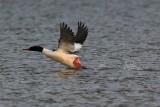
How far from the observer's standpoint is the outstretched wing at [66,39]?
17250mm

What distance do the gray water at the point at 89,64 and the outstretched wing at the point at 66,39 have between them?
0.62m

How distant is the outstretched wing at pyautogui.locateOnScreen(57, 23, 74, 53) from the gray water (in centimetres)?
62

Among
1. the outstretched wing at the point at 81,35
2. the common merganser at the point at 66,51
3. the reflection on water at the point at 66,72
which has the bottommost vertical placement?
the reflection on water at the point at 66,72

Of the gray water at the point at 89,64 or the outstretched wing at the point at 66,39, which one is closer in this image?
the gray water at the point at 89,64

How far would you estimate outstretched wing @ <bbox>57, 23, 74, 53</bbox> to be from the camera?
56.6ft

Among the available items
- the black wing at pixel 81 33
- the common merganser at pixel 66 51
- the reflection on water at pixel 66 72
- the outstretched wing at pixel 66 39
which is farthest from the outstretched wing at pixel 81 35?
the reflection on water at pixel 66 72

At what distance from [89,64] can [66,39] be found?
5.25 feet

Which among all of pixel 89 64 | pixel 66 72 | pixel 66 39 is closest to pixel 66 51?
pixel 66 39

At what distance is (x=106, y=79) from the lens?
1594cm

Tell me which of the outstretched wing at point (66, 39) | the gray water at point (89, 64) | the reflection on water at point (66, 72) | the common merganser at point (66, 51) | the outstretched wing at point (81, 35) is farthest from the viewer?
the outstretched wing at point (81, 35)

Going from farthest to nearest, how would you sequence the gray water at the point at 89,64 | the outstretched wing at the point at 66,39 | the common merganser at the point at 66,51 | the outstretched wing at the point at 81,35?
the outstretched wing at the point at 81,35 < the common merganser at the point at 66,51 < the outstretched wing at the point at 66,39 < the gray water at the point at 89,64

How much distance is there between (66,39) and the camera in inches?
687

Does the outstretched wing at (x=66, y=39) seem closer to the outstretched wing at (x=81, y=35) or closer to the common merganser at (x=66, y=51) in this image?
the common merganser at (x=66, y=51)

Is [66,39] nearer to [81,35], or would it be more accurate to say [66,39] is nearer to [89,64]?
[81,35]
